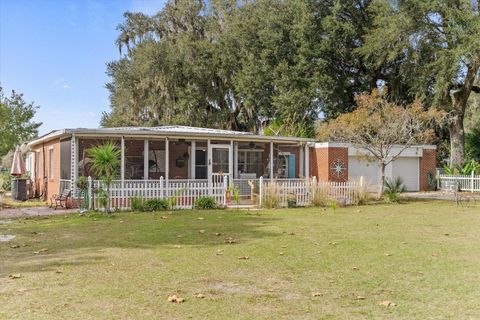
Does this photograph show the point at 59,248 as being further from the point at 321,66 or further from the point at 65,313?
the point at 321,66

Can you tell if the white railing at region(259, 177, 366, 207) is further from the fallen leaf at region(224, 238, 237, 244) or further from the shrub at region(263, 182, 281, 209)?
the fallen leaf at region(224, 238, 237, 244)

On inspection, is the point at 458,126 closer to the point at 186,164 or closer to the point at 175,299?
the point at 186,164

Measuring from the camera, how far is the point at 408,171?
91.3 feet

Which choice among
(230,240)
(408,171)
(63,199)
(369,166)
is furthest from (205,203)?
(408,171)

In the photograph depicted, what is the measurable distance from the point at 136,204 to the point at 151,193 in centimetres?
71

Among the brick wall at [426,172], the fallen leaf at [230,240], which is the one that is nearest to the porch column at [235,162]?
the fallen leaf at [230,240]

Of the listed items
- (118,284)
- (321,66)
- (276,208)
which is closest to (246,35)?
(321,66)

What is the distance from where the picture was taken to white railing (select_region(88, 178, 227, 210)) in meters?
14.9

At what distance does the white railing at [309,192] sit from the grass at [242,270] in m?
4.73

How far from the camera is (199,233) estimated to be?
33.4 feet

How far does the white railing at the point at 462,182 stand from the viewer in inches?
1024

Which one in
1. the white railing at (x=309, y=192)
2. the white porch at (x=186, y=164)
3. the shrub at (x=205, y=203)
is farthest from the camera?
the white railing at (x=309, y=192)

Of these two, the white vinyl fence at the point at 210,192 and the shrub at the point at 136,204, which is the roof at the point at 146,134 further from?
the shrub at the point at 136,204

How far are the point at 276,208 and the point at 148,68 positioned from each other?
2103 cm
